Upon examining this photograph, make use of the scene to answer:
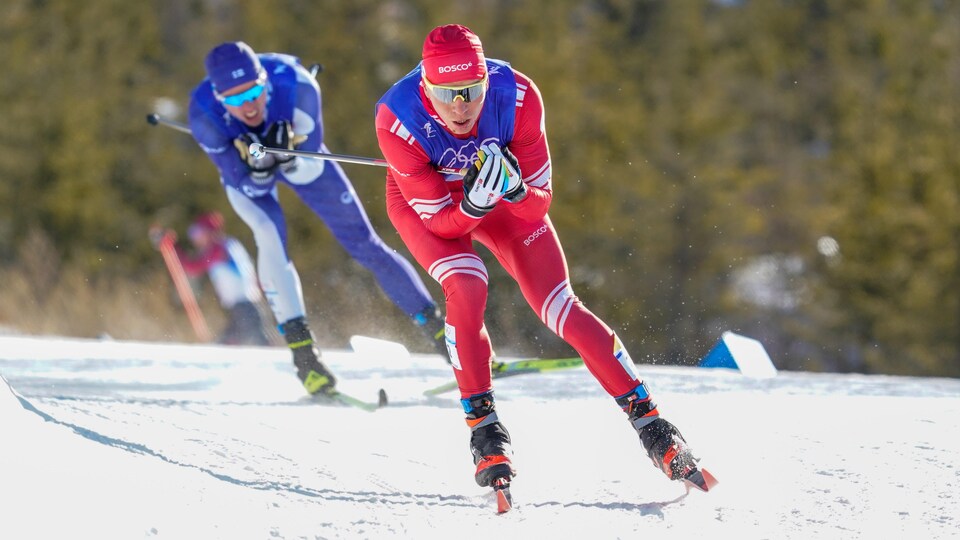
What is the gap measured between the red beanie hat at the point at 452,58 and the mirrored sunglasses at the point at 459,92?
0.02m

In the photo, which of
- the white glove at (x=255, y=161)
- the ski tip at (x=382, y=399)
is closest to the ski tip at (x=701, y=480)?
the ski tip at (x=382, y=399)

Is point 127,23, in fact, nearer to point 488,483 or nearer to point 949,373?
point 949,373

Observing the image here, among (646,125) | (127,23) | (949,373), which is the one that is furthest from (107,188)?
(949,373)

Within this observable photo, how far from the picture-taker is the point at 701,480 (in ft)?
13.0

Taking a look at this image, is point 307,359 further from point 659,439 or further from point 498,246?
point 659,439

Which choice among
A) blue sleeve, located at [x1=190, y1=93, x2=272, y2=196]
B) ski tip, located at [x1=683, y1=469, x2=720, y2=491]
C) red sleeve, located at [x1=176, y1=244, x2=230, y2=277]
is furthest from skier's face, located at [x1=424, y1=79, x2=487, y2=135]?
red sleeve, located at [x1=176, y1=244, x2=230, y2=277]

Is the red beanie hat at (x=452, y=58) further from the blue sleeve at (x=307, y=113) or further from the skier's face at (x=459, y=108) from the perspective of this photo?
the blue sleeve at (x=307, y=113)

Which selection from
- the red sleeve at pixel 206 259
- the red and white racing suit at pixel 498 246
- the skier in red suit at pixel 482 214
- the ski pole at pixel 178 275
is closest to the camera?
the skier in red suit at pixel 482 214

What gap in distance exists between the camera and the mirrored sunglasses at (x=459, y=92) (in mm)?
3965

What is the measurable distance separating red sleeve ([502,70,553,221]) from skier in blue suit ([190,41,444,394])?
1.93m

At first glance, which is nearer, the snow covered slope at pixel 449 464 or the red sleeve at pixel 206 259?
the snow covered slope at pixel 449 464

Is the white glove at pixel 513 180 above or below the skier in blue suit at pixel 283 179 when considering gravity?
below

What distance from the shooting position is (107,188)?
2230 cm

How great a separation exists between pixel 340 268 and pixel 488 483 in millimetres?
16171
